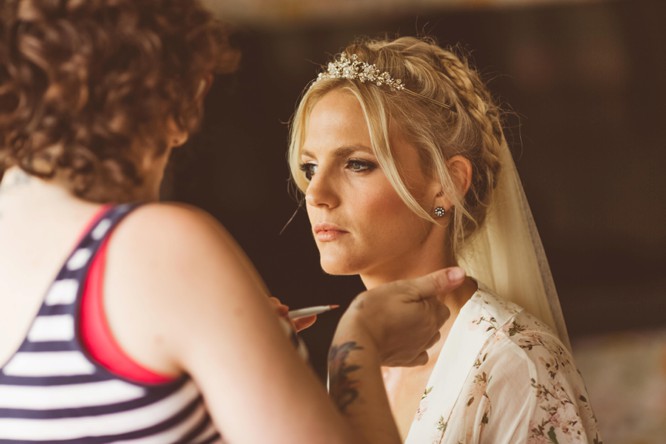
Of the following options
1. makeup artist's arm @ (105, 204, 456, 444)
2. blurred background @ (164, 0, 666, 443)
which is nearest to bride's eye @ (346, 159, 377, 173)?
makeup artist's arm @ (105, 204, 456, 444)

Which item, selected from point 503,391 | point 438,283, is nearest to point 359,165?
point 503,391

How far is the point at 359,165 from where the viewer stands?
146 centimetres

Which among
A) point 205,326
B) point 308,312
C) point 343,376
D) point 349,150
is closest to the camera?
point 205,326

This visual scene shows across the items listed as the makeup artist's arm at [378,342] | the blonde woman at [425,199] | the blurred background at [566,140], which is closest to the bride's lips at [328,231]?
the blonde woman at [425,199]

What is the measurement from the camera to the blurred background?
143 inches

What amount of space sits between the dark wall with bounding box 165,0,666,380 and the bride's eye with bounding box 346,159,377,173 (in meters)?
2.19

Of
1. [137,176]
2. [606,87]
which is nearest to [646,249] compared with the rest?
[606,87]

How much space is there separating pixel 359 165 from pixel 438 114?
0.58 ft

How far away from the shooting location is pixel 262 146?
12.0ft

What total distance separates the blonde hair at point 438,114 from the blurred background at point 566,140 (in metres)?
2.02

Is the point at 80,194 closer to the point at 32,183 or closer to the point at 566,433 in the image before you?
the point at 32,183

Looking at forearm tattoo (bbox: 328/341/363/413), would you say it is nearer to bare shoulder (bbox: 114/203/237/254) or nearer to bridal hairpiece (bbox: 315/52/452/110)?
bare shoulder (bbox: 114/203/237/254)

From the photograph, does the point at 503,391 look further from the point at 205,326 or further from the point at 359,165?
the point at 205,326

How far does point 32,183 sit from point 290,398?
0.30 metres
